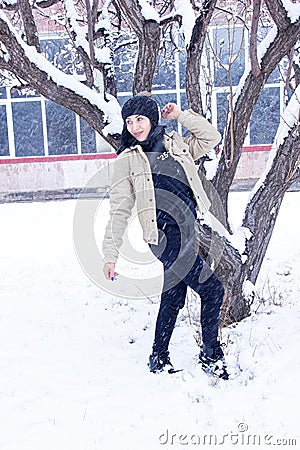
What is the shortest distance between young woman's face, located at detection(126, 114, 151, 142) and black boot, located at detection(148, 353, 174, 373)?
4.62ft

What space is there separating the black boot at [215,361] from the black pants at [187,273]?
0.04 m

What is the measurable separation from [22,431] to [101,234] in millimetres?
6472

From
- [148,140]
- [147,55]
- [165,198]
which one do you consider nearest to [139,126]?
[148,140]

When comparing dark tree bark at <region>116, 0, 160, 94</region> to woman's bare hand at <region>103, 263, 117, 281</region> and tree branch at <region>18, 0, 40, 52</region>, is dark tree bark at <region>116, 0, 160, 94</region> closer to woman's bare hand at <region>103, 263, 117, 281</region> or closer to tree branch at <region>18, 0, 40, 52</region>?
tree branch at <region>18, 0, 40, 52</region>

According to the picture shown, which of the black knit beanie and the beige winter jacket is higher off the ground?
the black knit beanie

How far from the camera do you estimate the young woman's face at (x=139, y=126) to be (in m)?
3.31

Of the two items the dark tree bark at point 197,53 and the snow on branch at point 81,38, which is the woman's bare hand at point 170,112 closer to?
the dark tree bark at point 197,53

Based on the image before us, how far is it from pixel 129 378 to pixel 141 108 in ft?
5.67

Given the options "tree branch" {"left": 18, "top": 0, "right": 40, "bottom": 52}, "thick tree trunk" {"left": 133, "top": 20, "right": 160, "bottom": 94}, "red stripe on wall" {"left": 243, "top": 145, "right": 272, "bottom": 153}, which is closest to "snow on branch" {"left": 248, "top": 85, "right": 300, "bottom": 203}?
"thick tree trunk" {"left": 133, "top": 20, "right": 160, "bottom": 94}

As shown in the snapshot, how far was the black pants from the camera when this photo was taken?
339 centimetres

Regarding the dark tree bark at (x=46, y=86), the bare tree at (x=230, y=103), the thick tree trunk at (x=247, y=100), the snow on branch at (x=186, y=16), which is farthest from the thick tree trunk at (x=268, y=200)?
the dark tree bark at (x=46, y=86)

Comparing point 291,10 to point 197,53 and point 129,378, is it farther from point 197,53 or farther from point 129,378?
point 129,378

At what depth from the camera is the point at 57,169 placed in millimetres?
15000

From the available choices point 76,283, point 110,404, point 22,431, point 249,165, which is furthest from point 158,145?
point 249,165
